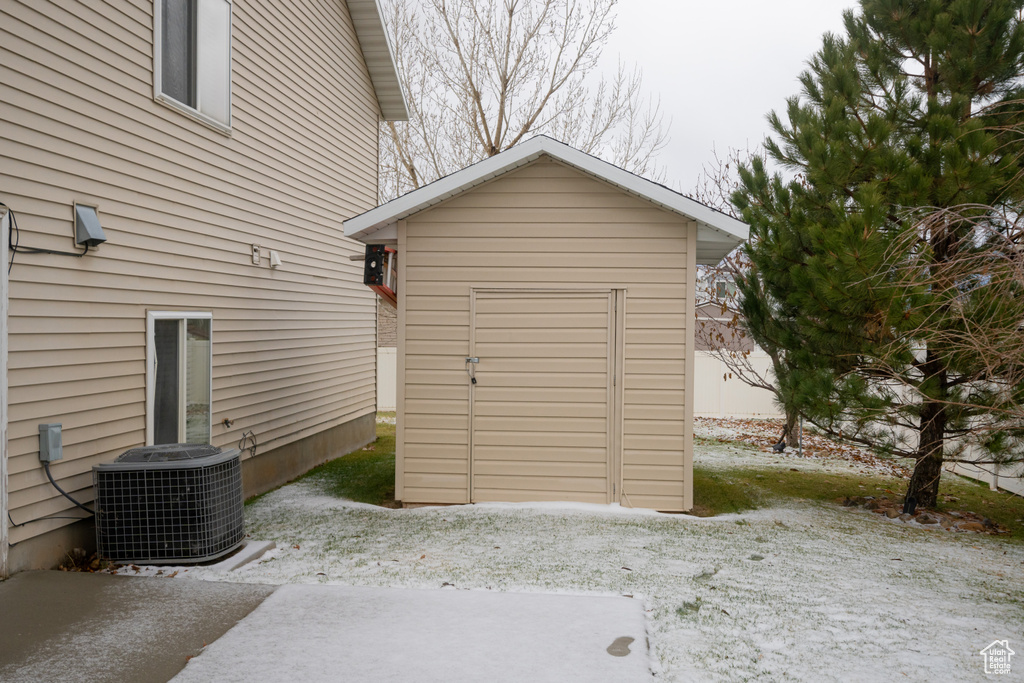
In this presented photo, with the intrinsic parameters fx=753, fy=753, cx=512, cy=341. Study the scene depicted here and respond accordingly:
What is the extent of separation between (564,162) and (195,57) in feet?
11.3

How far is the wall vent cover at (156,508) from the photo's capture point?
5.16 m

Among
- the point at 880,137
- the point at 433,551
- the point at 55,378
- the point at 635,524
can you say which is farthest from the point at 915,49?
the point at 55,378

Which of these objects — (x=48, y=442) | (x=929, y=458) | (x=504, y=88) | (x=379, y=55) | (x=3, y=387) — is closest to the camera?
(x=3, y=387)

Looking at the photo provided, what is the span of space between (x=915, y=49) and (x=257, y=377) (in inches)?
295

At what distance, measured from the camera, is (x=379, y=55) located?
11070 mm

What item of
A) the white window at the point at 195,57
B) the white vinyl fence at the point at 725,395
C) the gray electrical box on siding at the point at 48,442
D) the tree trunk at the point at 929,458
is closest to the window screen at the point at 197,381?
the gray electrical box on siding at the point at 48,442

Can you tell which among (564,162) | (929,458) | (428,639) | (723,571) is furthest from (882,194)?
(428,639)

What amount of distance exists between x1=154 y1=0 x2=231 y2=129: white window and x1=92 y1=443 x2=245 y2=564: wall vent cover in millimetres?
3068

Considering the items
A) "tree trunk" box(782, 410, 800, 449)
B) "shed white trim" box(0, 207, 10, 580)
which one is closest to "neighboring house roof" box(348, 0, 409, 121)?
"shed white trim" box(0, 207, 10, 580)

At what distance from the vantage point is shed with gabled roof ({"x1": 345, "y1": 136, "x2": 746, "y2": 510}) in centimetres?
709

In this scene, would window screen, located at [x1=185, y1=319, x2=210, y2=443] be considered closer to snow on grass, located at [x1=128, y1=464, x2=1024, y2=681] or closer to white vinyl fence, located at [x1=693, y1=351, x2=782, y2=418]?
snow on grass, located at [x1=128, y1=464, x2=1024, y2=681]

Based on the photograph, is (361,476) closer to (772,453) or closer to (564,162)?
(564,162)

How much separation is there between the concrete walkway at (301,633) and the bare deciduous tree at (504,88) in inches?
568

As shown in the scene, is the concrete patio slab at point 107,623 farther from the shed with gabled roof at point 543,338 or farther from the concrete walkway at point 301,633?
the shed with gabled roof at point 543,338
